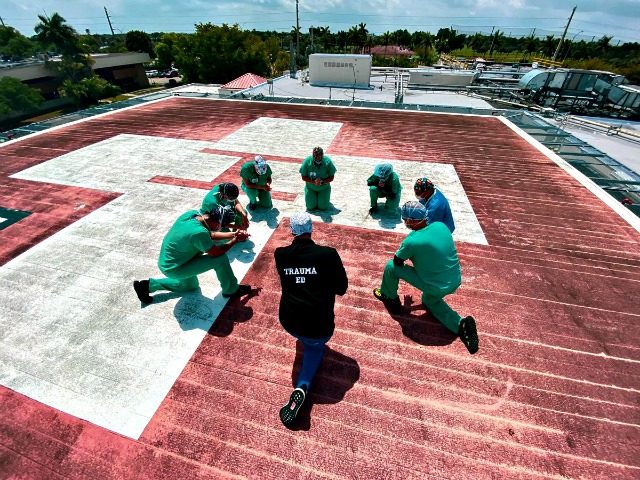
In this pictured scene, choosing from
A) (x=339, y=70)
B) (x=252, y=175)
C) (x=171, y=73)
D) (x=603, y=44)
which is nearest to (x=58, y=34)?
(x=171, y=73)

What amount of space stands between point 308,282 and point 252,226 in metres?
4.05

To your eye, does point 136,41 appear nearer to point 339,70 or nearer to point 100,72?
point 100,72

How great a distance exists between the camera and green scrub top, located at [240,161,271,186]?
7195 mm

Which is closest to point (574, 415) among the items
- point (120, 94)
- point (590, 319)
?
point (590, 319)

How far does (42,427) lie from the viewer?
356 cm

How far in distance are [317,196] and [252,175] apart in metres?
1.63

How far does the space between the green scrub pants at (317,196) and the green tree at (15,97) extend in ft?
151

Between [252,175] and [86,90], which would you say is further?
[86,90]

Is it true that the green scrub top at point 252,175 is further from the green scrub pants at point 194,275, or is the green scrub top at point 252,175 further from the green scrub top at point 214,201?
the green scrub pants at point 194,275

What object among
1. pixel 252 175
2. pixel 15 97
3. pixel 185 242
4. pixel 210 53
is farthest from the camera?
pixel 210 53

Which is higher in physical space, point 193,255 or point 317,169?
point 317,169

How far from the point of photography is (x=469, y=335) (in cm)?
436

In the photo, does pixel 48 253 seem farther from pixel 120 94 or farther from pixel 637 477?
pixel 120 94

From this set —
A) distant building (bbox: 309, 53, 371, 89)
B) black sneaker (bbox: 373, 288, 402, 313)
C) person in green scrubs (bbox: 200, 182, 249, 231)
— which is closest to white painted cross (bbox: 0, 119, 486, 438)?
person in green scrubs (bbox: 200, 182, 249, 231)
